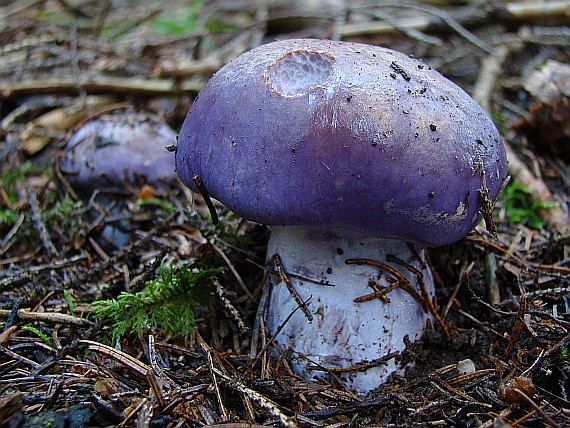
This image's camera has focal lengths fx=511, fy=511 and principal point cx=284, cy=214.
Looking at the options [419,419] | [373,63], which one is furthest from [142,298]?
[373,63]

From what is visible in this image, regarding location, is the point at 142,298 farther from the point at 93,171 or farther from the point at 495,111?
the point at 495,111

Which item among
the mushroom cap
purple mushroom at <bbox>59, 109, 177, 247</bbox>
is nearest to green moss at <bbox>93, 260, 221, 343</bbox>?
the mushroom cap

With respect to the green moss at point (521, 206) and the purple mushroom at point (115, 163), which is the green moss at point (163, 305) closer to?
the purple mushroom at point (115, 163)

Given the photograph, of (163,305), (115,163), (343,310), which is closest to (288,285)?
(343,310)

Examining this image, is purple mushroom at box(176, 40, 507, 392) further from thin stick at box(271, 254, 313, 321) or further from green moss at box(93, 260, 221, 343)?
green moss at box(93, 260, 221, 343)

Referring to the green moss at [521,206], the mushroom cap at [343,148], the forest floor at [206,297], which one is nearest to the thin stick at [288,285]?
the forest floor at [206,297]

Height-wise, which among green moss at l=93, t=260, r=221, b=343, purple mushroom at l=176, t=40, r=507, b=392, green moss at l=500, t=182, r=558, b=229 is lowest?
green moss at l=500, t=182, r=558, b=229
